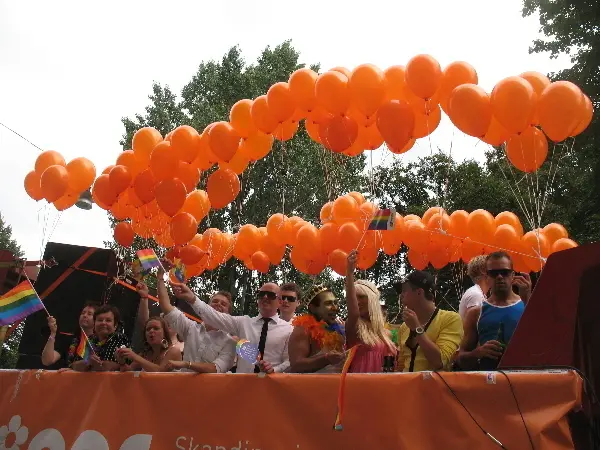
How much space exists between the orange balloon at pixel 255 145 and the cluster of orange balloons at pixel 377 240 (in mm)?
1302

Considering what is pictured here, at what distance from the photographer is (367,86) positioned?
6.66m

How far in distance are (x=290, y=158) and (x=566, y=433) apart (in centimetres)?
1959

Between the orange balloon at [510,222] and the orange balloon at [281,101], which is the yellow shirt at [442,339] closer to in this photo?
the orange balloon at [281,101]

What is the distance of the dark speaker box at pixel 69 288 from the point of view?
6.99 m

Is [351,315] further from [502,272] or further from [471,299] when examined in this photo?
[471,299]

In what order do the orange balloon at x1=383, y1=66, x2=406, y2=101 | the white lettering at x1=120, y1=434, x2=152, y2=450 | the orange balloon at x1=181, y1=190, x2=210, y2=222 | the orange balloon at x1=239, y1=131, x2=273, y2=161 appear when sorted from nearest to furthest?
the white lettering at x1=120, y1=434, x2=152, y2=450
the orange balloon at x1=383, y1=66, x2=406, y2=101
the orange balloon at x1=239, y1=131, x2=273, y2=161
the orange balloon at x1=181, y1=190, x2=210, y2=222

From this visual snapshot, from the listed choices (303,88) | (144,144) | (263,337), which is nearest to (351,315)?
(263,337)

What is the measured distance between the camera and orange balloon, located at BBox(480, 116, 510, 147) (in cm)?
644

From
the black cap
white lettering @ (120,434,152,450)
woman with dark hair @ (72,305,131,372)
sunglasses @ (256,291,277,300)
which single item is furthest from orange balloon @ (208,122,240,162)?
white lettering @ (120,434,152,450)

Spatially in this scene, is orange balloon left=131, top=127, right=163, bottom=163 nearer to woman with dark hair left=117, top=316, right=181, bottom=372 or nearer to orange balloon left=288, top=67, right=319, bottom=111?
orange balloon left=288, top=67, right=319, bottom=111

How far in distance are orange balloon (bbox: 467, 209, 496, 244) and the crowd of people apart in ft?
10.9

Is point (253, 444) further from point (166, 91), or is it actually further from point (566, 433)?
point (166, 91)

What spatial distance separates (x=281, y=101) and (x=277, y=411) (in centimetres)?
435

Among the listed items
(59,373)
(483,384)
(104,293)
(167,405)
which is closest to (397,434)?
(483,384)
